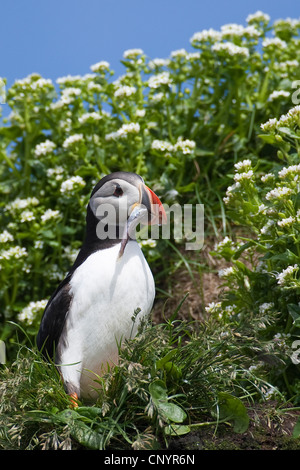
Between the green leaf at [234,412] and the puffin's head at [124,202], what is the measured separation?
1.11 metres

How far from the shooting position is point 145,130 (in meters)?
6.61

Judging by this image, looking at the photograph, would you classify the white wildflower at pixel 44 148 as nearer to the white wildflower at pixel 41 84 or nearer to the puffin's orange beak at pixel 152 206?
the white wildflower at pixel 41 84

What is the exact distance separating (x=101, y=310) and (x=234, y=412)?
0.90 m

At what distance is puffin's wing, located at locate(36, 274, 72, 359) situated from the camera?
12.2 feet

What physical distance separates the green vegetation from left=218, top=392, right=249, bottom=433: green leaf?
0.05 metres

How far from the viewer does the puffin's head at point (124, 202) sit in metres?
3.76

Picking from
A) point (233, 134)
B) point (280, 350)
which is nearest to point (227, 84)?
point (233, 134)

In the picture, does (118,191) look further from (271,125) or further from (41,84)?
(41,84)

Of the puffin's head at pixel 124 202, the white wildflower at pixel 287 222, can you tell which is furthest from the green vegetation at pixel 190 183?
the puffin's head at pixel 124 202

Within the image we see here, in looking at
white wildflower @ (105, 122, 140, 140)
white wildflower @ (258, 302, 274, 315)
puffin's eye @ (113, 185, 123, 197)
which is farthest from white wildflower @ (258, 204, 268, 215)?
white wildflower @ (105, 122, 140, 140)

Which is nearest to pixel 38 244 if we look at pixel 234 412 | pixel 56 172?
pixel 56 172

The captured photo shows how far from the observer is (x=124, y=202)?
3758 mm
